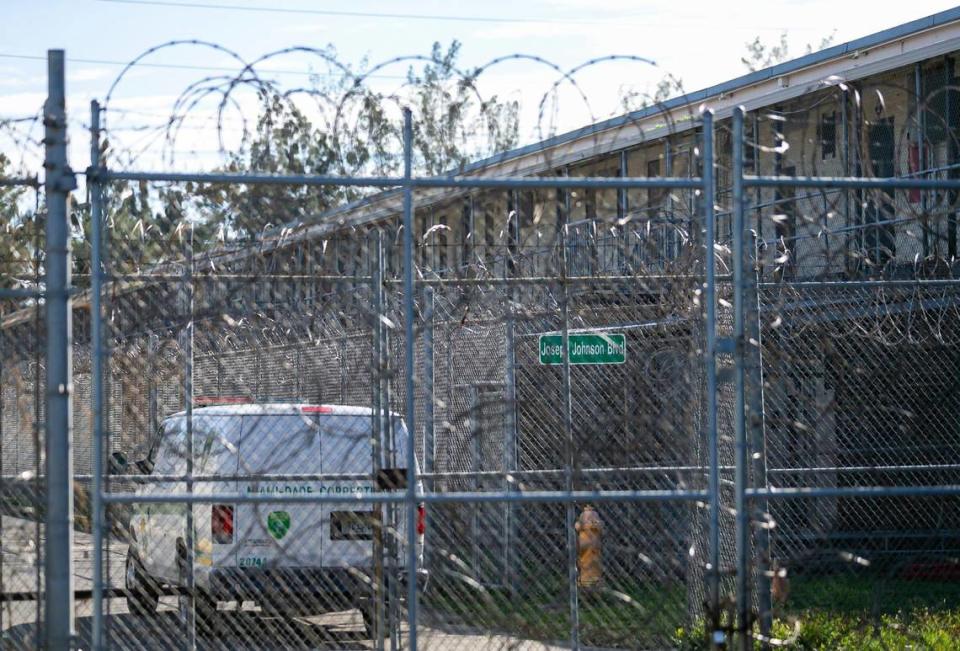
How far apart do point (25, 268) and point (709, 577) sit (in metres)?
6.20

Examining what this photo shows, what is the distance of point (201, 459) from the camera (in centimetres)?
863

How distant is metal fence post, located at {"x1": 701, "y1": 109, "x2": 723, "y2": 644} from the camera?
548 centimetres

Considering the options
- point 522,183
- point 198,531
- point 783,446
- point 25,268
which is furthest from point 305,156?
point 783,446

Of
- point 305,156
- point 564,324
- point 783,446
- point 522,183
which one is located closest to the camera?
point 522,183

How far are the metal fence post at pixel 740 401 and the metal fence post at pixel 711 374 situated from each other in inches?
3.8

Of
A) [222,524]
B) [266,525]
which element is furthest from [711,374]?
[222,524]

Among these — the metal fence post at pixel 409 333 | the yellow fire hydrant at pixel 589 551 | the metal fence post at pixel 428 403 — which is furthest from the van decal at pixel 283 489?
the metal fence post at pixel 409 333

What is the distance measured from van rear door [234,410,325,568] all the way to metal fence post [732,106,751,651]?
10.7 feet

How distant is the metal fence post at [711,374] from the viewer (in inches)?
216

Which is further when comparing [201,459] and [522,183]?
[201,459]

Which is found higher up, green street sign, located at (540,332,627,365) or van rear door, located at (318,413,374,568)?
green street sign, located at (540,332,627,365)

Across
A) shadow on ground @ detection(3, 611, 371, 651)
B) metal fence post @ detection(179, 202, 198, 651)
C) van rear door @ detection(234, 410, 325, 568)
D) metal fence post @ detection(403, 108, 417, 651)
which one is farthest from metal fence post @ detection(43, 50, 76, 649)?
shadow on ground @ detection(3, 611, 371, 651)

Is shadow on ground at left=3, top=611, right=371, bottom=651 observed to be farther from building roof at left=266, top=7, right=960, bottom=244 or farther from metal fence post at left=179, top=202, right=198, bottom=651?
building roof at left=266, top=7, right=960, bottom=244

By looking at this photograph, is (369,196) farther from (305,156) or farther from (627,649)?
(627,649)
